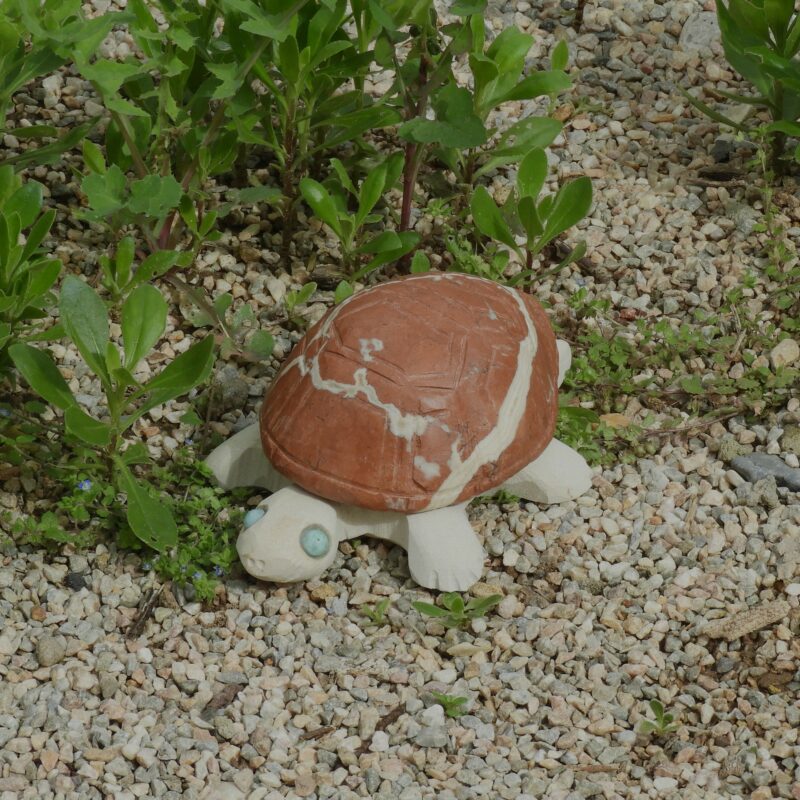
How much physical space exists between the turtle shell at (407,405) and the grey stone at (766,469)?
582 millimetres

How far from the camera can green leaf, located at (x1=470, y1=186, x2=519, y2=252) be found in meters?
3.68

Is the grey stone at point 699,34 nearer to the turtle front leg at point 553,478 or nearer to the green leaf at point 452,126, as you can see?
the green leaf at point 452,126

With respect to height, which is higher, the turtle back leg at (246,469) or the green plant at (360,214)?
the green plant at (360,214)

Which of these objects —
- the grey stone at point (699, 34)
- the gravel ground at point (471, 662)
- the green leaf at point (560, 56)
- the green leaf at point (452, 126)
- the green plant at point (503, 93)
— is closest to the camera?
the gravel ground at point (471, 662)

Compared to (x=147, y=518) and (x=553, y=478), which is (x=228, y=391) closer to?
(x=147, y=518)

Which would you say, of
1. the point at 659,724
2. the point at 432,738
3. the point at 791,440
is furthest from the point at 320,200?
the point at 659,724

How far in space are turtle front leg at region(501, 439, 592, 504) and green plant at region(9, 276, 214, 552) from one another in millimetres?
874

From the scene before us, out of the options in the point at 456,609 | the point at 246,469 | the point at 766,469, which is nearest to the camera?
the point at 456,609

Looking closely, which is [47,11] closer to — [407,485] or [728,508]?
[407,485]

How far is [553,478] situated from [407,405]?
50cm

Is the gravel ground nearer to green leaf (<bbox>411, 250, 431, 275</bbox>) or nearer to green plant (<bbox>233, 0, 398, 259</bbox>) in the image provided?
green leaf (<bbox>411, 250, 431, 275</bbox>)

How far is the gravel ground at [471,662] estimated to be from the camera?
9.10 feet

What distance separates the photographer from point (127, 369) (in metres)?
2.96

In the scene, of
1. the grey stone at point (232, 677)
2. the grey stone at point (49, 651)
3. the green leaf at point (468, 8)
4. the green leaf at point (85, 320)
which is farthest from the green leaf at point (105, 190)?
the grey stone at point (232, 677)
